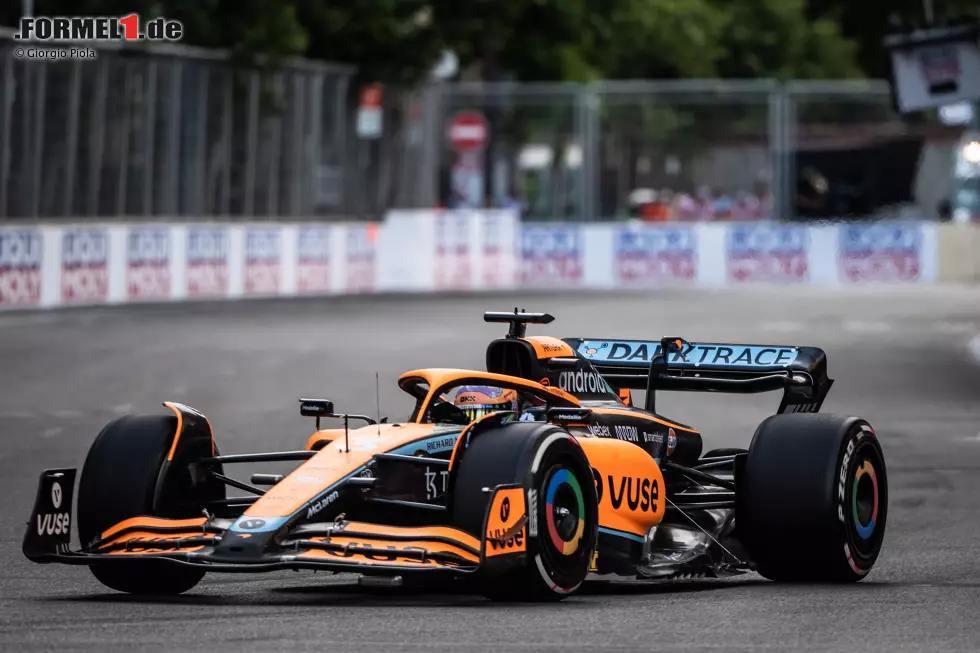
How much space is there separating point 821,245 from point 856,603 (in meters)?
34.3

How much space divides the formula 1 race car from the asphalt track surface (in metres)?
0.18

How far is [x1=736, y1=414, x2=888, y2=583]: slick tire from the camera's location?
30.0ft

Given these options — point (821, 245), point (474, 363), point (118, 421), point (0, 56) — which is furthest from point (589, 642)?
point (821, 245)

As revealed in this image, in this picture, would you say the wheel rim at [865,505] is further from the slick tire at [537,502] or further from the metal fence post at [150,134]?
the metal fence post at [150,134]

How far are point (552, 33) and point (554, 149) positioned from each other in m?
6.84

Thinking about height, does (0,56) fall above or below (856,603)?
above

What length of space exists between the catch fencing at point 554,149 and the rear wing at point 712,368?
1042 inches

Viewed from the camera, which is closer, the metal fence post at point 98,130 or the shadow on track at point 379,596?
the shadow on track at point 379,596

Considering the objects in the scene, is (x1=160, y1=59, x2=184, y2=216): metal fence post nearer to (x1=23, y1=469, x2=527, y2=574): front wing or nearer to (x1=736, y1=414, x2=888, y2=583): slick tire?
(x1=736, y1=414, x2=888, y2=583): slick tire

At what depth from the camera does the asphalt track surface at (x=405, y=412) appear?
7.76m

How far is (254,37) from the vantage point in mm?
38906

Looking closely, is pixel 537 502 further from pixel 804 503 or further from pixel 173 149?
pixel 173 149

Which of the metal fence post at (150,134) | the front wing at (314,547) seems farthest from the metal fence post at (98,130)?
the front wing at (314,547)

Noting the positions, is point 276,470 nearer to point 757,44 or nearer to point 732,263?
point 732,263
